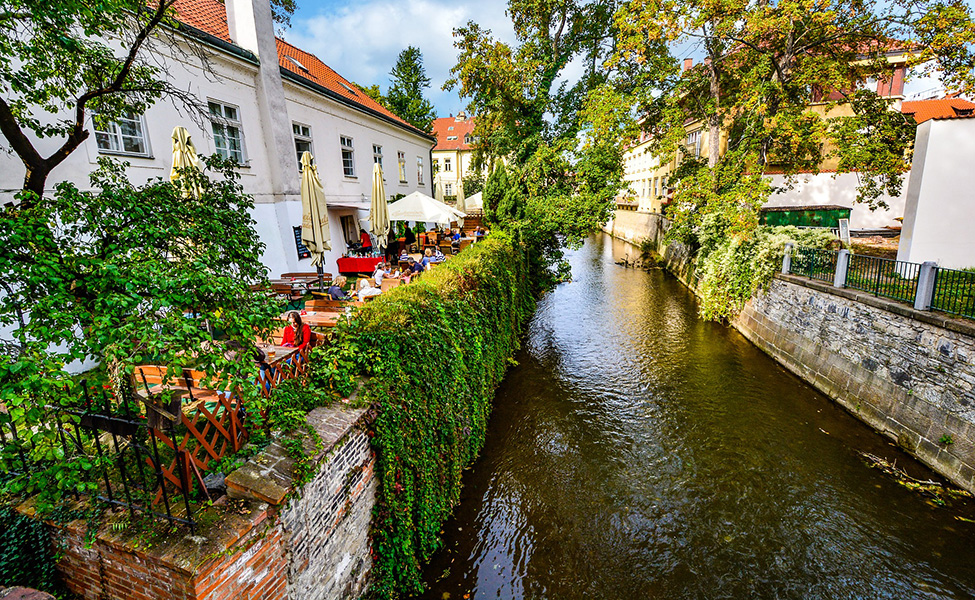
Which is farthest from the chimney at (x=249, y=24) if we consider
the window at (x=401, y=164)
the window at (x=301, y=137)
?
the window at (x=401, y=164)

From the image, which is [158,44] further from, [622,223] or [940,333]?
[622,223]

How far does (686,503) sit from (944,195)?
1144cm

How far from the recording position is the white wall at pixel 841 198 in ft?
78.5

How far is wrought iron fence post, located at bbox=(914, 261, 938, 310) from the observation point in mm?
7789

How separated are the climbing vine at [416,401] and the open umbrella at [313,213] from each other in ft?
13.1

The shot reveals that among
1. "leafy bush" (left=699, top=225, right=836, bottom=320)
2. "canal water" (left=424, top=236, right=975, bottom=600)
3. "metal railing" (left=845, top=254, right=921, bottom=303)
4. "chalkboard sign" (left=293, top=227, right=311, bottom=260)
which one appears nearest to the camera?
"canal water" (left=424, top=236, right=975, bottom=600)

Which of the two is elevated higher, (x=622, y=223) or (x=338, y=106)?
(x=338, y=106)

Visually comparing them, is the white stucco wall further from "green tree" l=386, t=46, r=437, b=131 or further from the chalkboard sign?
"green tree" l=386, t=46, r=437, b=131

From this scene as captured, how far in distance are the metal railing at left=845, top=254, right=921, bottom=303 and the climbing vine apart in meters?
9.00

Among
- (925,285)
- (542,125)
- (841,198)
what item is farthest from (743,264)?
(841,198)

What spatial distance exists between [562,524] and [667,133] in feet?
57.6

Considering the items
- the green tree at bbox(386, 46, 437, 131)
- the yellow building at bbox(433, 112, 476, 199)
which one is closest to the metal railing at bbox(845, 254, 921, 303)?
the green tree at bbox(386, 46, 437, 131)

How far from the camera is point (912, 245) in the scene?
1138 centimetres

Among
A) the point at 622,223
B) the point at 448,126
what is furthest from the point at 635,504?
the point at 448,126
